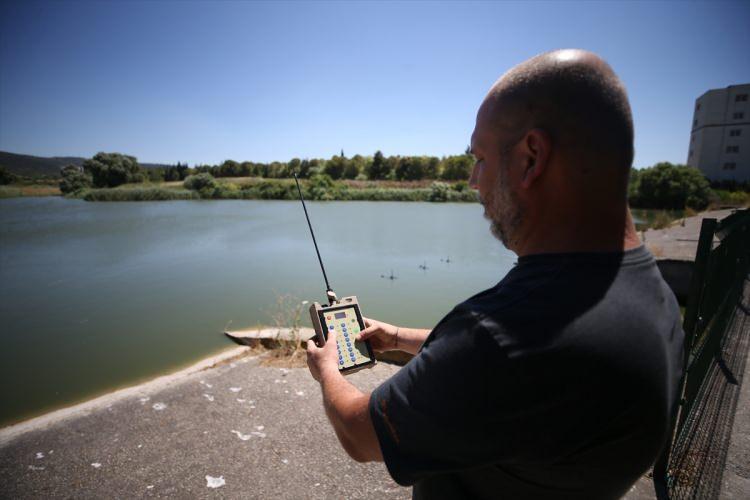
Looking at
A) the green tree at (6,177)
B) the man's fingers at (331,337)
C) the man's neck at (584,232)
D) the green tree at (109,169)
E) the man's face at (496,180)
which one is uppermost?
the green tree at (109,169)

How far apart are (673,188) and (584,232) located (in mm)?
37216

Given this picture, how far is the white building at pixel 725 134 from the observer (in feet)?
132

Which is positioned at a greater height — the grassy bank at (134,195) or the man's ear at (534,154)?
the man's ear at (534,154)

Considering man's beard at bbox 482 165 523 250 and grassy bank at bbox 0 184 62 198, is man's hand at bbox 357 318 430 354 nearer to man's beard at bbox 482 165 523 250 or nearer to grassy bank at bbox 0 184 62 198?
man's beard at bbox 482 165 523 250

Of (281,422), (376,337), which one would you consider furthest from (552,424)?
(281,422)

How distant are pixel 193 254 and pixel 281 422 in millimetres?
11570

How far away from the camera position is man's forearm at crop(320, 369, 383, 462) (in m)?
0.95

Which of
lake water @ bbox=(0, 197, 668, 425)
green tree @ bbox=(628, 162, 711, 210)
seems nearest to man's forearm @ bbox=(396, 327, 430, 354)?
lake water @ bbox=(0, 197, 668, 425)

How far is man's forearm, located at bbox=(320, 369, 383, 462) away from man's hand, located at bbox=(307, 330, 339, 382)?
0.12 m

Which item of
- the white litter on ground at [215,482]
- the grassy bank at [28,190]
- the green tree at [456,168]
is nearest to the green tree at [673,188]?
the green tree at [456,168]

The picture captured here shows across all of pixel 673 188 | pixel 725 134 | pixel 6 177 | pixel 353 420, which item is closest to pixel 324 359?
pixel 353 420

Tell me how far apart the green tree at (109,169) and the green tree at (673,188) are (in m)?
54.8

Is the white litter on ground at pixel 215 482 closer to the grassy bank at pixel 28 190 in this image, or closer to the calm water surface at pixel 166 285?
the calm water surface at pixel 166 285

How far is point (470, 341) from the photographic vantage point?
77cm
